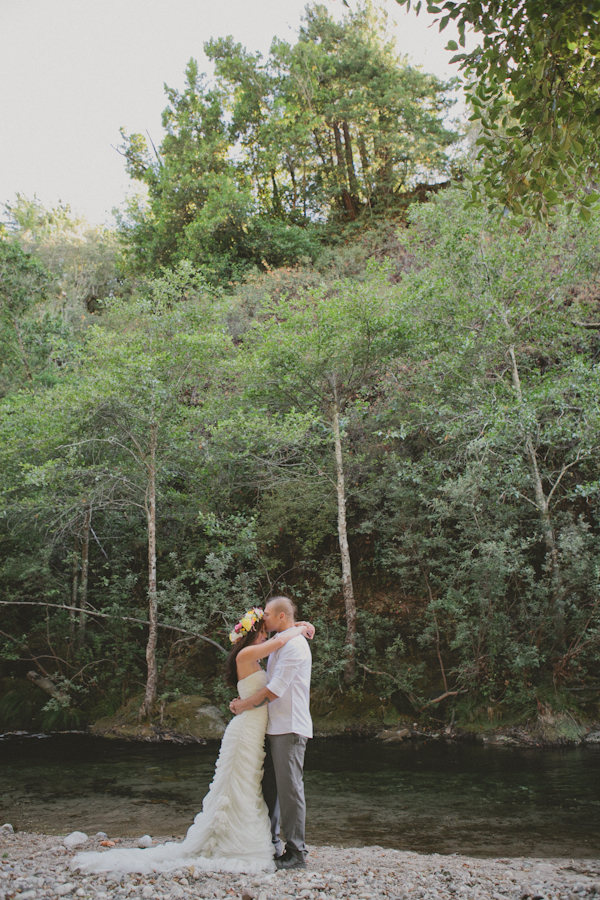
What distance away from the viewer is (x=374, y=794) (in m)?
8.16

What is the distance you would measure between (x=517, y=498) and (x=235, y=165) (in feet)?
78.7

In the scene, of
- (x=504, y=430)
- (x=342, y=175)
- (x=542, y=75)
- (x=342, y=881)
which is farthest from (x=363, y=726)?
(x=342, y=175)

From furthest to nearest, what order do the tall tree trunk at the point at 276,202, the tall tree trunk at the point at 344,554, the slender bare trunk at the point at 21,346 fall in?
the tall tree trunk at the point at 276,202, the slender bare trunk at the point at 21,346, the tall tree trunk at the point at 344,554

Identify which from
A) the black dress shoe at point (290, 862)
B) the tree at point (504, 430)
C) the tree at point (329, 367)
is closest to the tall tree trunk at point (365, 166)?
the tree at point (504, 430)

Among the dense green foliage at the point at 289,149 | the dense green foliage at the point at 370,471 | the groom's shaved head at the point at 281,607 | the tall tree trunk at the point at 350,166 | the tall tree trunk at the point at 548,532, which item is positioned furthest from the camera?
the tall tree trunk at the point at 350,166

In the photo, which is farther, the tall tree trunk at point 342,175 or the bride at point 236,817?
the tall tree trunk at point 342,175

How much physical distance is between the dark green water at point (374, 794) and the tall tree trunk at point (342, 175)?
80.5ft

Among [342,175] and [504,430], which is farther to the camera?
[342,175]

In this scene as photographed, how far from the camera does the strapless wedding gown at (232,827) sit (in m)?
4.36

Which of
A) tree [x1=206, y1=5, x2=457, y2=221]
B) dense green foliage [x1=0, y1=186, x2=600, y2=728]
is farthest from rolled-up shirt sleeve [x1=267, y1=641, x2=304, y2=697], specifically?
tree [x1=206, y1=5, x2=457, y2=221]

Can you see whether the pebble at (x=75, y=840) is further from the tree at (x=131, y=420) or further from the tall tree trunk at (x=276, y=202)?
the tall tree trunk at (x=276, y=202)

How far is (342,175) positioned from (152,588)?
23.8 meters

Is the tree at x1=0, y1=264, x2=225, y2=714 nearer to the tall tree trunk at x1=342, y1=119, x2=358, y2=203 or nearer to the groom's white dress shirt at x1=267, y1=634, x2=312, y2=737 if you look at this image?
the groom's white dress shirt at x1=267, y1=634, x2=312, y2=737

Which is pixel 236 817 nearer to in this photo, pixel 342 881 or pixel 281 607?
pixel 342 881
